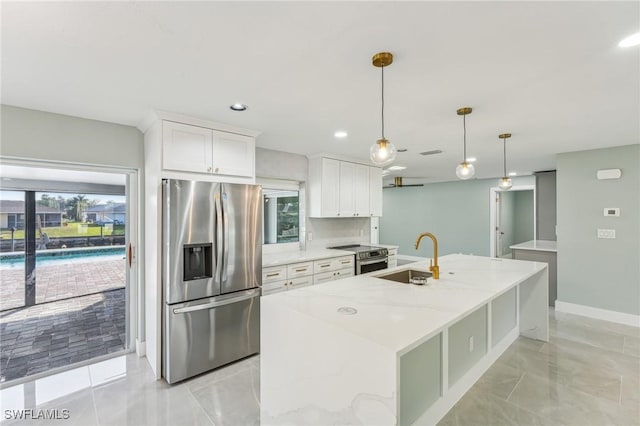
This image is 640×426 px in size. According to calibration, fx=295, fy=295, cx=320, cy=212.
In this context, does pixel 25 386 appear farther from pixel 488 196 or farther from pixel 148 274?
pixel 488 196

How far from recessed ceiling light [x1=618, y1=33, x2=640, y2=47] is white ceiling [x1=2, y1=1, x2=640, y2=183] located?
0.04m

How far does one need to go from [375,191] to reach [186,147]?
3309 millimetres

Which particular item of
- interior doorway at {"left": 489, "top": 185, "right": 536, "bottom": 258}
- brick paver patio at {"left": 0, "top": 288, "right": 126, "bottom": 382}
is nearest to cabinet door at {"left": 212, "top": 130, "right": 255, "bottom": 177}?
brick paver patio at {"left": 0, "top": 288, "right": 126, "bottom": 382}

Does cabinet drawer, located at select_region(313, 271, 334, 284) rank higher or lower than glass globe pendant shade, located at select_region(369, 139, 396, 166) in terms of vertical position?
lower

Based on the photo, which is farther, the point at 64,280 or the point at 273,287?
the point at 273,287

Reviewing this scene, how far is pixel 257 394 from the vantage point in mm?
2465

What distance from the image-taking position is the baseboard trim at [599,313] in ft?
12.8

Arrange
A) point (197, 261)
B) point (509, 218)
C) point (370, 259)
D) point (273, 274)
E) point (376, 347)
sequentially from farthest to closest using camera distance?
point (509, 218) < point (370, 259) < point (273, 274) < point (197, 261) < point (376, 347)

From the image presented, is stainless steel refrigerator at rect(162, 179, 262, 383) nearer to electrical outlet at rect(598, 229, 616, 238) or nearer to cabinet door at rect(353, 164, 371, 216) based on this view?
cabinet door at rect(353, 164, 371, 216)

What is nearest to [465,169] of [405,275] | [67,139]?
[405,275]

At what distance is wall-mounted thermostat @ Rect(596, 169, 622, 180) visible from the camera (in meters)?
3.97

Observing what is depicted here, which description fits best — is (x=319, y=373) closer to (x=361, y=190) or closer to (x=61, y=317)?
(x=61, y=317)

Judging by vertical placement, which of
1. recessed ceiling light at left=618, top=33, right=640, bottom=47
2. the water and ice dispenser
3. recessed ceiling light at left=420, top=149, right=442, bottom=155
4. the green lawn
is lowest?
the water and ice dispenser

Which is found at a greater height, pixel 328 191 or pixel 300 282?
pixel 328 191
